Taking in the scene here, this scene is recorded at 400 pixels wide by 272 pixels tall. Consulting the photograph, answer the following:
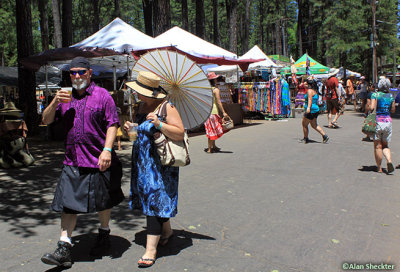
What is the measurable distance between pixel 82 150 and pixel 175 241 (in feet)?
4.59

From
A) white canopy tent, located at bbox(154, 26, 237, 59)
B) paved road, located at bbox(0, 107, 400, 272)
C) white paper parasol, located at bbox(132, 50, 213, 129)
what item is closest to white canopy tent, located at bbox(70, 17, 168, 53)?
white canopy tent, located at bbox(154, 26, 237, 59)

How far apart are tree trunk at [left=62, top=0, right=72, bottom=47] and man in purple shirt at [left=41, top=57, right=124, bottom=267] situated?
13.1m

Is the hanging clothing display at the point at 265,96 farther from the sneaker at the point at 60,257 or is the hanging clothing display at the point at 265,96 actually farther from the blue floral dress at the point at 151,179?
the sneaker at the point at 60,257

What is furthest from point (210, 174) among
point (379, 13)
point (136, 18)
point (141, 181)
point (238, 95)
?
point (136, 18)

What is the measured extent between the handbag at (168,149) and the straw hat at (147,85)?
5.4 inches

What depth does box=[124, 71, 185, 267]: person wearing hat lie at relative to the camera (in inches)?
139

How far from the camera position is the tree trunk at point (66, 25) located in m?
15.9

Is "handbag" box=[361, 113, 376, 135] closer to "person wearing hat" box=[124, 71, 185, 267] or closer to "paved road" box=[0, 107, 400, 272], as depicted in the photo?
"paved road" box=[0, 107, 400, 272]

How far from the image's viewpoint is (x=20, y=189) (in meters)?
6.31

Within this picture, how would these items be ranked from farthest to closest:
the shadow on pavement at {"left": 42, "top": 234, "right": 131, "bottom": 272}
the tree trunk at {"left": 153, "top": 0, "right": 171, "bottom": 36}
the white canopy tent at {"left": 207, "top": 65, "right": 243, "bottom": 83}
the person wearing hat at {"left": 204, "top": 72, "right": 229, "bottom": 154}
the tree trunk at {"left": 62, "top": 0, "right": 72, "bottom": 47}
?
1. the white canopy tent at {"left": 207, "top": 65, "right": 243, "bottom": 83}
2. the tree trunk at {"left": 62, "top": 0, "right": 72, "bottom": 47}
3. the tree trunk at {"left": 153, "top": 0, "right": 171, "bottom": 36}
4. the person wearing hat at {"left": 204, "top": 72, "right": 229, "bottom": 154}
5. the shadow on pavement at {"left": 42, "top": 234, "right": 131, "bottom": 272}

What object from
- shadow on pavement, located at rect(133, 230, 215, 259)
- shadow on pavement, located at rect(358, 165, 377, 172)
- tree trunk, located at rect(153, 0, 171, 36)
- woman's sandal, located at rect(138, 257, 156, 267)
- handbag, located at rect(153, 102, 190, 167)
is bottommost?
shadow on pavement, located at rect(358, 165, 377, 172)

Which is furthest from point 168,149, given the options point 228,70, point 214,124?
point 228,70

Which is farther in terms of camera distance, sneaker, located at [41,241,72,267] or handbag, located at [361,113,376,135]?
handbag, located at [361,113,376,135]

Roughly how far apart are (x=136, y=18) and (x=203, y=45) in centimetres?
4609
